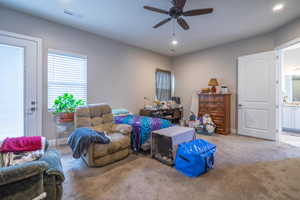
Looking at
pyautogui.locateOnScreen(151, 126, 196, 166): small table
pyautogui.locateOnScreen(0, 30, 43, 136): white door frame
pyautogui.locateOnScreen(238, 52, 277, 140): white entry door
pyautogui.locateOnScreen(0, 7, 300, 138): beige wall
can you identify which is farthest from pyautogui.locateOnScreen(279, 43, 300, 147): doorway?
pyautogui.locateOnScreen(0, 30, 43, 136): white door frame

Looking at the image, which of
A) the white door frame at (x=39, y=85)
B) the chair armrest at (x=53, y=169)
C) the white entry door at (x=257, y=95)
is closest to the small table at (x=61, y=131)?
the white door frame at (x=39, y=85)

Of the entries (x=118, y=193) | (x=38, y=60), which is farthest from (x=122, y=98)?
(x=118, y=193)

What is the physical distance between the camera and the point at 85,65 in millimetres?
3766

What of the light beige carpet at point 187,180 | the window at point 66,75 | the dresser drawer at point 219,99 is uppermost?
the window at point 66,75

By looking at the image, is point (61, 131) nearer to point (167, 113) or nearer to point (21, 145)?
point (21, 145)

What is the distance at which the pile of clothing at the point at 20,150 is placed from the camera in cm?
127

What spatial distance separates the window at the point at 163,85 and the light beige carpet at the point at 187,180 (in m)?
3.41

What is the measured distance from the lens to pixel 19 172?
0.96 m

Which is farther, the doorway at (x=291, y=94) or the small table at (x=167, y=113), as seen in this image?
the small table at (x=167, y=113)

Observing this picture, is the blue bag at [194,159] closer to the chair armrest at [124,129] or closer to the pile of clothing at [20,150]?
the chair armrest at [124,129]

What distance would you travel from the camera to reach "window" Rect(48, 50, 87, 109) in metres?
3.28

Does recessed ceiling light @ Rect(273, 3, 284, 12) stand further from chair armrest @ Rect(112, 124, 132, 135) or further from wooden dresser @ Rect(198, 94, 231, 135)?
chair armrest @ Rect(112, 124, 132, 135)

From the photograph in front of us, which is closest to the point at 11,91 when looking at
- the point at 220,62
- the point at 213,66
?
the point at 213,66

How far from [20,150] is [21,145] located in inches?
3.0
